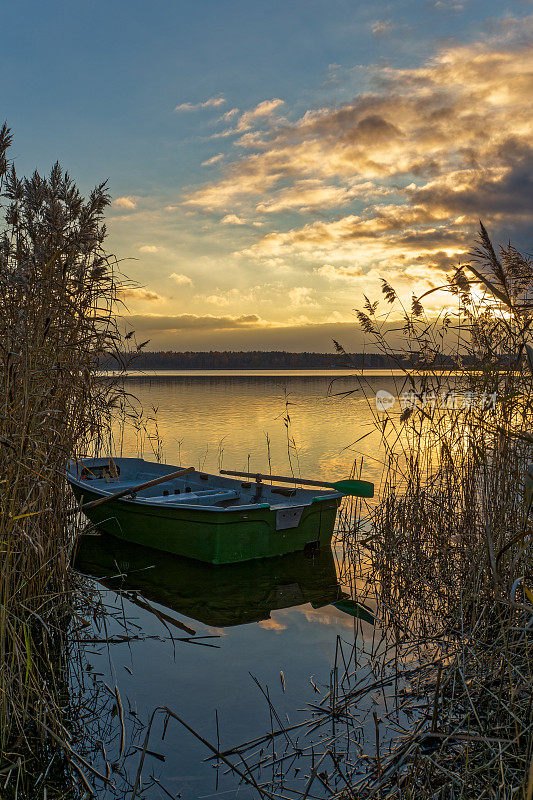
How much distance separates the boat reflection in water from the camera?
652 centimetres

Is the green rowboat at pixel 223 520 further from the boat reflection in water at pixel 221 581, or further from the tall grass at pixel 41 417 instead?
the tall grass at pixel 41 417

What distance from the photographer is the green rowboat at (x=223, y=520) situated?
741cm

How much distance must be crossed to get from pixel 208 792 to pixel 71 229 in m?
4.81

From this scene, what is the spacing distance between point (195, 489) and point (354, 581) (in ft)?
11.4

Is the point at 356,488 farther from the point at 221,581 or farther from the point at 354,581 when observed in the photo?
the point at 221,581

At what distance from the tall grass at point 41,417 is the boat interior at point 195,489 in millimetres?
2682

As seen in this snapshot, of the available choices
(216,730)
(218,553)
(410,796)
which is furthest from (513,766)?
(218,553)

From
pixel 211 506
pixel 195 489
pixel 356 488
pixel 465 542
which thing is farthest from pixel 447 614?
pixel 195 489

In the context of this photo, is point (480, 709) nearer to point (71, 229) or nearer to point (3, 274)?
point (3, 274)

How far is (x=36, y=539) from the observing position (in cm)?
445

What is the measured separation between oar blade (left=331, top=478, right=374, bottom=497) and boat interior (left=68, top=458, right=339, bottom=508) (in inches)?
5.5

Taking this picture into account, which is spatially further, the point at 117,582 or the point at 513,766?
the point at 117,582
